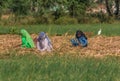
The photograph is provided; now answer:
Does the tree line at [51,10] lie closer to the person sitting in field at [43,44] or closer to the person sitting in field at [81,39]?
the person sitting in field at [81,39]

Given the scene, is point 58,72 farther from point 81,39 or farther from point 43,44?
point 81,39

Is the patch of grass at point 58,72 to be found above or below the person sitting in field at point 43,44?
above

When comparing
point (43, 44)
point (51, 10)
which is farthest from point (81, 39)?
point (51, 10)

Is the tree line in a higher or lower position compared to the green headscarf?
lower

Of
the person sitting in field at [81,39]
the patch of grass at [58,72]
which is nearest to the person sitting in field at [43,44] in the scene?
the person sitting in field at [81,39]

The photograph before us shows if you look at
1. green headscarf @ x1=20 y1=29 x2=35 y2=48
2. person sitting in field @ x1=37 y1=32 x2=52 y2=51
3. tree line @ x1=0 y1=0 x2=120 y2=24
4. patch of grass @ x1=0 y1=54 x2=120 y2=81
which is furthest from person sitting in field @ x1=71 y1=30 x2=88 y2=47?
tree line @ x1=0 y1=0 x2=120 y2=24

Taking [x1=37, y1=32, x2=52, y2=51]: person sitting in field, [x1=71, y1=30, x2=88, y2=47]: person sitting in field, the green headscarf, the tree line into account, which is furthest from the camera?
the tree line

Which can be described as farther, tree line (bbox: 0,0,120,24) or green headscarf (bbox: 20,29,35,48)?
tree line (bbox: 0,0,120,24)

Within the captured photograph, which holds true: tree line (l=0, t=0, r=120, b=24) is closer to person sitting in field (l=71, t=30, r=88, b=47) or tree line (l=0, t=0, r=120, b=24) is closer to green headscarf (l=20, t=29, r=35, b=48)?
person sitting in field (l=71, t=30, r=88, b=47)

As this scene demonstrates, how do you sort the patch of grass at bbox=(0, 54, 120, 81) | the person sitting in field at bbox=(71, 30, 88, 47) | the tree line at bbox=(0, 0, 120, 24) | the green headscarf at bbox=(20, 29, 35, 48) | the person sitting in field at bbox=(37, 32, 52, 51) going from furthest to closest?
the tree line at bbox=(0, 0, 120, 24)
the person sitting in field at bbox=(71, 30, 88, 47)
the green headscarf at bbox=(20, 29, 35, 48)
the person sitting in field at bbox=(37, 32, 52, 51)
the patch of grass at bbox=(0, 54, 120, 81)

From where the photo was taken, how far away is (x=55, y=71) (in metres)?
8.28

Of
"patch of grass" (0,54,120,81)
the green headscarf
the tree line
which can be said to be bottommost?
the tree line

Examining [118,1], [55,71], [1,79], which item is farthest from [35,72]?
[118,1]

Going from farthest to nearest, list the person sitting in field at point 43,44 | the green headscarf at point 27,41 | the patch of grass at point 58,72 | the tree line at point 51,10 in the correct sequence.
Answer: the tree line at point 51,10 → the green headscarf at point 27,41 → the person sitting in field at point 43,44 → the patch of grass at point 58,72
